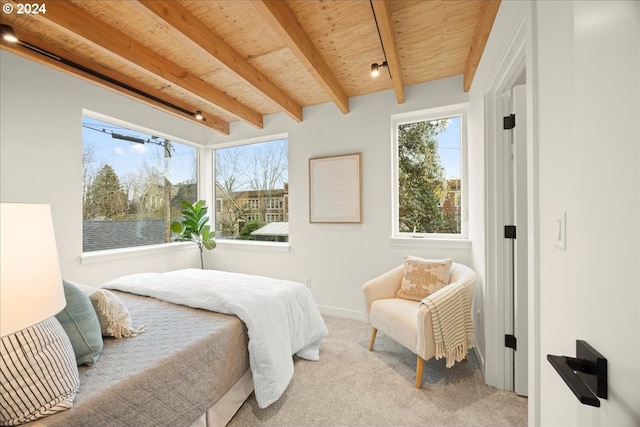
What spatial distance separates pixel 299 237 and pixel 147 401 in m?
2.48

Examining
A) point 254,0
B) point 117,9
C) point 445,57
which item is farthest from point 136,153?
point 445,57

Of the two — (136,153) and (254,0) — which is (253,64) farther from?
(136,153)

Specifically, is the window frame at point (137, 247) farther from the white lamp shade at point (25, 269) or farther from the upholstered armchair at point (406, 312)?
the upholstered armchair at point (406, 312)

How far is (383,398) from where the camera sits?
175 centimetres

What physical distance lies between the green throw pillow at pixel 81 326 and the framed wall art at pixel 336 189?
7.86 ft

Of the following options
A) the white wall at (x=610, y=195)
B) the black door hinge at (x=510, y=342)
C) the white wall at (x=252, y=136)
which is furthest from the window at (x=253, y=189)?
the white wall at (x=610, y=195)

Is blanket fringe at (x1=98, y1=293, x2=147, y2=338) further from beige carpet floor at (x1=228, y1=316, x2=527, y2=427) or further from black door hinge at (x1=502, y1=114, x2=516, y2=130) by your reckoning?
black door hinge at (x1=502, y1=114, x2=516, y2=130)

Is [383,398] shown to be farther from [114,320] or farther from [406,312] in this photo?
[114,320]

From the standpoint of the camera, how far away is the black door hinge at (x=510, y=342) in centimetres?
177

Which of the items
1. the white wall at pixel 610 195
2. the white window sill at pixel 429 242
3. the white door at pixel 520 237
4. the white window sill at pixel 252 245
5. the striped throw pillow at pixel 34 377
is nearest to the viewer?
the white wall at pixel 610 195

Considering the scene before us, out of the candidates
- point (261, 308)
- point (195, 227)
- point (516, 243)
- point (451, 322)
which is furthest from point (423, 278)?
point (195, 227)

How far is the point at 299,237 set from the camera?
3.49 metres

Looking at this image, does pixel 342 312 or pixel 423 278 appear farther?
pixel 342 312

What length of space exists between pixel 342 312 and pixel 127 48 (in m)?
3.30
